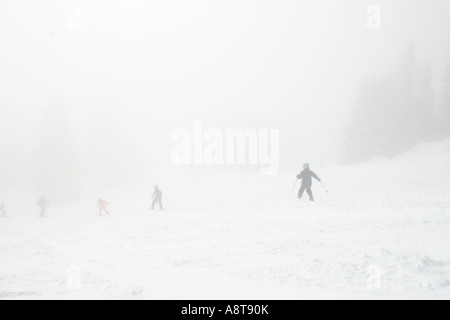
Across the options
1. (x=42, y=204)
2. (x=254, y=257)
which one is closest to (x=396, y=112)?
(x=254, y=257)

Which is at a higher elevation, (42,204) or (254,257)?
(254,257)

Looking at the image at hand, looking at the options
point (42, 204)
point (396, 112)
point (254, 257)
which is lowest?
point (42, 204)

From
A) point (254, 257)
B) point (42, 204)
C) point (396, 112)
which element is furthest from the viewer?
point (396, 112)

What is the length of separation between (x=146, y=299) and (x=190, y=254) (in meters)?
2.63

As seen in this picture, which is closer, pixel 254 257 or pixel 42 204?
pixel 254 257

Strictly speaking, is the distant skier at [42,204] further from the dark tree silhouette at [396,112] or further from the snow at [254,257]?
the dark tree silhouette at [396,112]

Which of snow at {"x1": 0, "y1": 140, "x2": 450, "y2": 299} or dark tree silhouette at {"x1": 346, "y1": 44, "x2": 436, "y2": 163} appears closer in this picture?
snow at {"x1": 0, "y1": 140, "x2": 450, "y2": 299}

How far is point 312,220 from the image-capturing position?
11.5 meters

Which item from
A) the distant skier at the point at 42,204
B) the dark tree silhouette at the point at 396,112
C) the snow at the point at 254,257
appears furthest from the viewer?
the dark tree silhouette at the point at 396,112

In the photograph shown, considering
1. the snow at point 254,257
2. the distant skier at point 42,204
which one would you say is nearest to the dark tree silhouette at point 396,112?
the snow at point 254,257

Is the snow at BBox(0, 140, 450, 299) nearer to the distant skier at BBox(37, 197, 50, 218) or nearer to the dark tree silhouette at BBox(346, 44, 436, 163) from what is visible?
Result: the distant skier at BBox(37, 197, 50, 218)

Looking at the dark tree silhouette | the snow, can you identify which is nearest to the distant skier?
the snow

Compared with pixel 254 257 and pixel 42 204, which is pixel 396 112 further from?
pixel 42 204

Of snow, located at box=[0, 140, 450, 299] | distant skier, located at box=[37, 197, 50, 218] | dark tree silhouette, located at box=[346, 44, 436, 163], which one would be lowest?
distant skier, located at box=[37, 197, 50, 218]
